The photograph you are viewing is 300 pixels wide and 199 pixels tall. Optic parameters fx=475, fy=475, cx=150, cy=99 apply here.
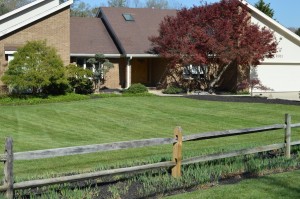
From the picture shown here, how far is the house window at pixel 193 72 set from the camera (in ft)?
108

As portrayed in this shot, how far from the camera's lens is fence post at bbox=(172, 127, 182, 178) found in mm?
8734

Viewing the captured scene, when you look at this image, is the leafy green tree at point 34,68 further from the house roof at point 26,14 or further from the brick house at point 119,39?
the brick house at point 119,39

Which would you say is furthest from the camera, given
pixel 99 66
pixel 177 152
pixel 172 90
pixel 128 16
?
pixel 128 16

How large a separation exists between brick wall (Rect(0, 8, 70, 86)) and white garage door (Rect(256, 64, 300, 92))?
1396cm

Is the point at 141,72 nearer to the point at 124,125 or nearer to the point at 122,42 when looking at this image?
the point at 122,42

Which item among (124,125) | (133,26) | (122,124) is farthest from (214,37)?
(124,125)

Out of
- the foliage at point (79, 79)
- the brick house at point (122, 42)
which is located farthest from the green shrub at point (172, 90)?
the foliage at point (79, 79)

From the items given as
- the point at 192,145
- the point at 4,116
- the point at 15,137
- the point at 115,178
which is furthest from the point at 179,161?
the point at 4,116

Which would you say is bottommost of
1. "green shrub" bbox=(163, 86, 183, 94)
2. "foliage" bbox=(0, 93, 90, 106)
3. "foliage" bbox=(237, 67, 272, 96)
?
"foliage" bbox=(0, 93, 90, 106)

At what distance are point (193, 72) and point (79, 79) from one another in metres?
8.85

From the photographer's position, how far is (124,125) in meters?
18.1

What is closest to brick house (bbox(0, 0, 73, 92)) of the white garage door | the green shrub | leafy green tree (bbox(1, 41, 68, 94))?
leafy green tree (bbox(1, 41, 68, 94))

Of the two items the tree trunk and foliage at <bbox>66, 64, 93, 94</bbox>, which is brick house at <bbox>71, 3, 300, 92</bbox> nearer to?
the tree trunk

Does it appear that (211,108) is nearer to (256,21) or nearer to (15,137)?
(15,137)
